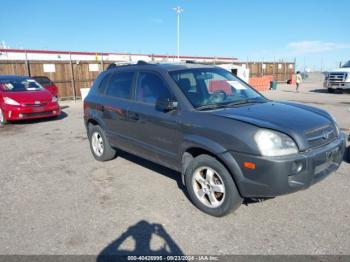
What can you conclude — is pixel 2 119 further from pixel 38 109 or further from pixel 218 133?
pixel 218 133

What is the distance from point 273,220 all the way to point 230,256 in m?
0.89

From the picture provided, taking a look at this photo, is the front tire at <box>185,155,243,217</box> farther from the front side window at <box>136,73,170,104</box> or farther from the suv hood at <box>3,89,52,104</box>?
the suv hood at <box>3,89,52,104</box>

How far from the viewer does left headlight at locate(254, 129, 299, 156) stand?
3.14 meters

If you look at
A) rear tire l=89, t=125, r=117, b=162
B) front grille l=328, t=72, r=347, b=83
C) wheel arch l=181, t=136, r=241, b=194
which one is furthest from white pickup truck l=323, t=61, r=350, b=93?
wheel arch l=181, t=136, r=241, b=194

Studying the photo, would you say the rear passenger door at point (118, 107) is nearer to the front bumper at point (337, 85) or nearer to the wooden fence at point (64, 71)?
the wooden fence at point (64, 71)

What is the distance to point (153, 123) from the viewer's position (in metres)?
4.38

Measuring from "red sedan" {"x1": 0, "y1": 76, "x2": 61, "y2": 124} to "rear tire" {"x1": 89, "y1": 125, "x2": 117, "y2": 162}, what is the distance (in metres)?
5.21

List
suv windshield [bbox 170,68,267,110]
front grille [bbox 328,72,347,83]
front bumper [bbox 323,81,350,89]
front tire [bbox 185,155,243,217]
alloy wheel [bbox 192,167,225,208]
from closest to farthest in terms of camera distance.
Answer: front tire [bbox 185,155,243,217] → alloy wheel [bbox 192,167,225,208] → suv windshield [bbox 170,68,267,110] → front bumper [bbox 323,81,350,89] → front grille [bbox 328,72,347,83]

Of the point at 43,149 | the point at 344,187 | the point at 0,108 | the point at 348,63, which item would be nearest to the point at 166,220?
the point at 344,187

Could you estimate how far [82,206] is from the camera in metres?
4.11

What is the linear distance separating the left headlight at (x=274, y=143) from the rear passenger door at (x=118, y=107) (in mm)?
2390

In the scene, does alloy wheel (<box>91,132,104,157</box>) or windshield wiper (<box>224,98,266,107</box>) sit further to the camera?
alloy wheel (<box>91,132,104,157</box>)

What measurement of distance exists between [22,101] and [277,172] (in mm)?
9458

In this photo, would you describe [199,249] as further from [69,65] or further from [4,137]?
[69,65]
